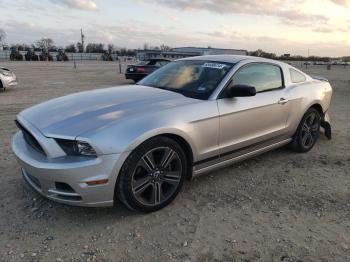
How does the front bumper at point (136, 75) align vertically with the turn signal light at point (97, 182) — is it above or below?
above

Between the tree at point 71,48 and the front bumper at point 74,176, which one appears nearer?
the front bumper at point 74,176

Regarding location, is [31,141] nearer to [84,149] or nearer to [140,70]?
[84,149]

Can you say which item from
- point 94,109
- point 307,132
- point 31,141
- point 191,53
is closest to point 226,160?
point 94,109

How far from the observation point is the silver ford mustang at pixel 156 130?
306 centimetres

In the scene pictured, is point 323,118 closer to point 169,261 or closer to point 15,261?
point 169,261

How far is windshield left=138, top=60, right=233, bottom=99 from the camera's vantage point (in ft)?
13.3

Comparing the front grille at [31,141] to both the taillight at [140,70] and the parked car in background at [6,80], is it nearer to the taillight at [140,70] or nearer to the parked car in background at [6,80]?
the parked car in background at [6,80]

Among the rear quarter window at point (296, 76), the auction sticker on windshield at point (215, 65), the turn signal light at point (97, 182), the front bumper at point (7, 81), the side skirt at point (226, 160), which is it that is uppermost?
the auction sticker on windshield at point (215, 65)

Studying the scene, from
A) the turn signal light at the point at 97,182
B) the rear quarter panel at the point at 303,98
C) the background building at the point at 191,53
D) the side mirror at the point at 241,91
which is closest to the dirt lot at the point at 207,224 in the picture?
the turn signal light at the point at 97,182

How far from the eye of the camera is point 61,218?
3.39 m

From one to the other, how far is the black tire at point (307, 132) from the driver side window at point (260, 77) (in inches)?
32.3

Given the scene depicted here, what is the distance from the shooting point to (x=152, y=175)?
3426 mm

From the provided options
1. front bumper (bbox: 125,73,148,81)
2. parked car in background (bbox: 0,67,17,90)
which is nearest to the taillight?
front bumper (bbox: 125,73,148,81)

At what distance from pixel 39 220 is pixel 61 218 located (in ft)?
0.66
